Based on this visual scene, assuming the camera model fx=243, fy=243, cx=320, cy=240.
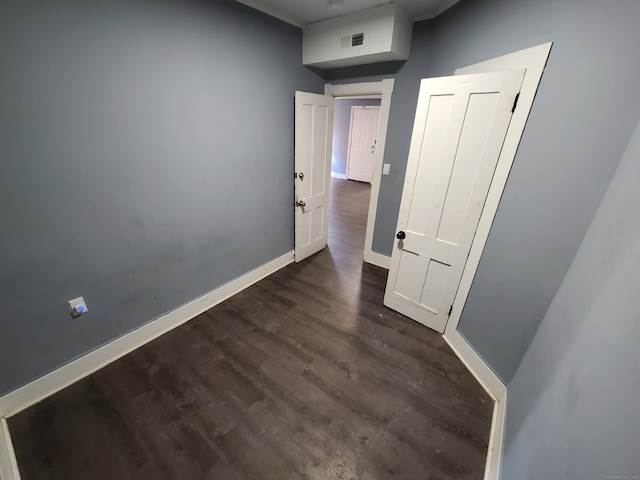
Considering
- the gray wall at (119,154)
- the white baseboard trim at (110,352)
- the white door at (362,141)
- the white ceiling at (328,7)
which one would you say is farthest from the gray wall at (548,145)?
the white door at (362,141)

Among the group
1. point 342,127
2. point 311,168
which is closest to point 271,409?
A: point 311,168

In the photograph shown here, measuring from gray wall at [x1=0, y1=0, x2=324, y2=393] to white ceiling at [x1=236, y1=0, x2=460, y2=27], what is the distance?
97 millimetres

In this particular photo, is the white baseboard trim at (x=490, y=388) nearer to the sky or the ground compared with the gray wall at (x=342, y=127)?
nearer to the ground

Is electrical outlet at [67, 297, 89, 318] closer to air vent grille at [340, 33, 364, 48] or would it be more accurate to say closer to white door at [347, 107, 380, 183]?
air vent grille at [340, 33, 364, 48]

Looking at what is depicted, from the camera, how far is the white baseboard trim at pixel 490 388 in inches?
51.9

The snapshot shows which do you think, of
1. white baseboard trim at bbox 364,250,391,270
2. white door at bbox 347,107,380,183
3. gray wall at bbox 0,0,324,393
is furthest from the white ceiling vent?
white door at bbox 347,107,380,183

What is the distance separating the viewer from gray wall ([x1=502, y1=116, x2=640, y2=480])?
689 mm

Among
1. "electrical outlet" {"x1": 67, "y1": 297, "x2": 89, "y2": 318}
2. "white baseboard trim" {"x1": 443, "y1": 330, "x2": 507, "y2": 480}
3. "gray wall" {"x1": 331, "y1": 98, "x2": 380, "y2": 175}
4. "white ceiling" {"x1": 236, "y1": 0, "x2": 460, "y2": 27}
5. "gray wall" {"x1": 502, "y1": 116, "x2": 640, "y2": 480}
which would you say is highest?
"white ceiling" {"x1": 236, "y1": 0, "x2": 460, "y2": 27}

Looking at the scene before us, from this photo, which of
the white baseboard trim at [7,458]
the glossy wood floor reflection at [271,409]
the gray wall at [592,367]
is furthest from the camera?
the glossy wood floor reflection at [271,409]

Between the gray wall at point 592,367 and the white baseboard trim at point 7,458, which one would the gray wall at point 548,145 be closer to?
the gray wall at point 592,367

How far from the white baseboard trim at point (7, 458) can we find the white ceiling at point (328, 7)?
3.28 meters

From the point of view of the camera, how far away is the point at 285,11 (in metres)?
2.23

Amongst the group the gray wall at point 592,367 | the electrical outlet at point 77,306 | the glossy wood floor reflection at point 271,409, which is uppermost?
the gray wall at point 592,367

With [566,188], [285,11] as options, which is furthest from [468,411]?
[285,11]
